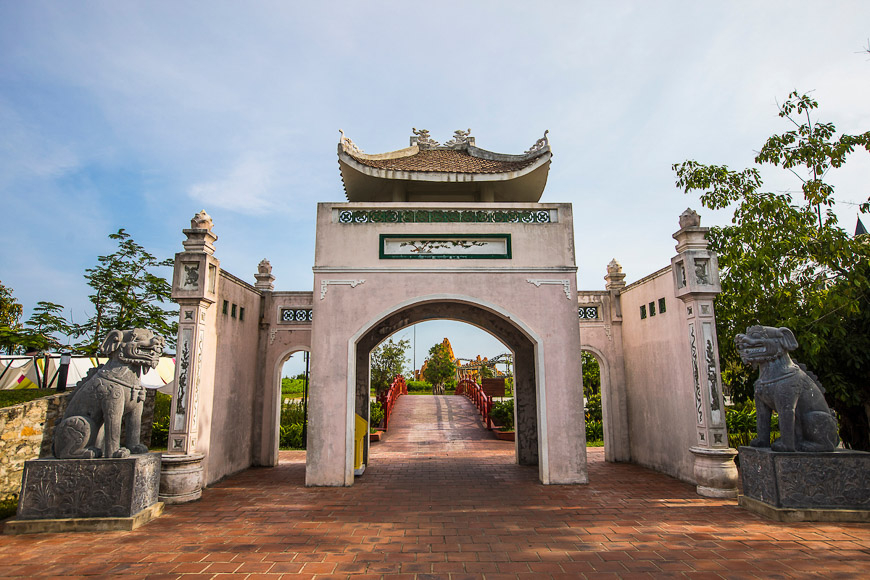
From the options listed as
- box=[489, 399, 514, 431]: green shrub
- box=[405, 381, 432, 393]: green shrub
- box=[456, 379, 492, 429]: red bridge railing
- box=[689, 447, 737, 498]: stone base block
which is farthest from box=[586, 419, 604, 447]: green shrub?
box=[405, 381, 432, 393]: green shrub

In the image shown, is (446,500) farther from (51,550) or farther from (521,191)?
(521,191)

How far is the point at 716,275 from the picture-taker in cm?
723

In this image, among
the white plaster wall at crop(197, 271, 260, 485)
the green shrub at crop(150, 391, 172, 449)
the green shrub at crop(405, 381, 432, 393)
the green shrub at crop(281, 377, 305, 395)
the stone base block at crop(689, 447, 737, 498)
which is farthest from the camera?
the green shrub at crop(405, 381, 432, 393)

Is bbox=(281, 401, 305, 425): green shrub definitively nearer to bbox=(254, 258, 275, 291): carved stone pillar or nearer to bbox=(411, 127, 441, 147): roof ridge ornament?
bbox=(254, 258, 275, 291): carved stone pillar

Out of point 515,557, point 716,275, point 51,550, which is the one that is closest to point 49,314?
point 51,550

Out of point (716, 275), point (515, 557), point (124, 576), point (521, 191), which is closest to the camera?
point (124, 576)

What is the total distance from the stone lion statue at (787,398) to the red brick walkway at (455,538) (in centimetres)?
92

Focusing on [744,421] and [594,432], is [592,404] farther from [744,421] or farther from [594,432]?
[744,421]

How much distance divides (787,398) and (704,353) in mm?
1553

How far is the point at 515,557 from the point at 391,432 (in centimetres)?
1029

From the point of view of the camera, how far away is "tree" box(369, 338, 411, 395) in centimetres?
2121

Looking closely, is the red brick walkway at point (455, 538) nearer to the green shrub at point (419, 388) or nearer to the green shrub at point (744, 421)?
the green shrub at point (744, 421)

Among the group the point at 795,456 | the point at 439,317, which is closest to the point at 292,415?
the point at 439,317

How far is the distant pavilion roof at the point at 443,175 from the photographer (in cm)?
852
